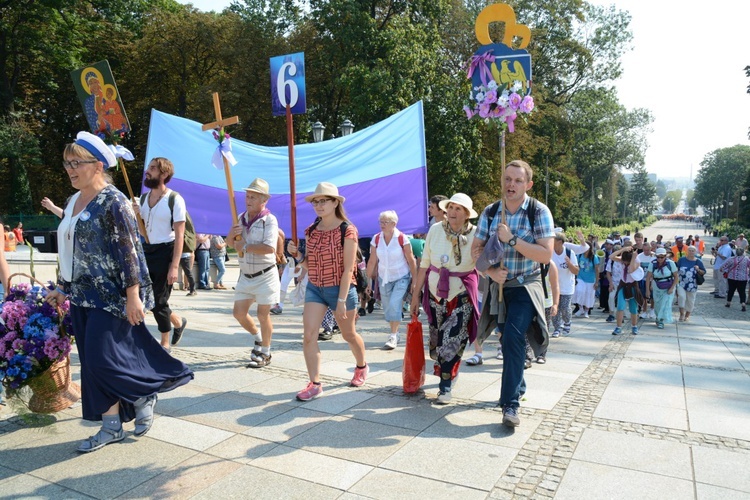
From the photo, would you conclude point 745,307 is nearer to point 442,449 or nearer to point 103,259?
point 442,449

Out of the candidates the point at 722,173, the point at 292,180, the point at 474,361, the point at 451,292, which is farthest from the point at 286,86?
the point at 722,173

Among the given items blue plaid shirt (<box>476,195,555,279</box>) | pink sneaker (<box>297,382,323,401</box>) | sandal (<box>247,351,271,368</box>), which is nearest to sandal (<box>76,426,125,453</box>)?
pink sneaker (<box>297,382,323,401</box>)

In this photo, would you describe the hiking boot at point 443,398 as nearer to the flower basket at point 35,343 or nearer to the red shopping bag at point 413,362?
the red shopping bag at point 413,362

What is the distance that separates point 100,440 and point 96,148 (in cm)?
187

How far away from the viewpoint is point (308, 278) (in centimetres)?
509

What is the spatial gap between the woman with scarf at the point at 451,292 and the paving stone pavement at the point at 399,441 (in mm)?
373

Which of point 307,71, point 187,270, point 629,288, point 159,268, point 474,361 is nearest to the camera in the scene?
point 159,268

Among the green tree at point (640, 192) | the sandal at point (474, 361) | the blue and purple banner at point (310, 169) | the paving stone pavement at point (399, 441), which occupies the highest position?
the green tree at point (640, 192)

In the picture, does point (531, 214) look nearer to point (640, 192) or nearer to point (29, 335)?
point (29, 335)

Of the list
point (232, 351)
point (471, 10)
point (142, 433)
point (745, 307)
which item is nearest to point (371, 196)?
point (232, 351)

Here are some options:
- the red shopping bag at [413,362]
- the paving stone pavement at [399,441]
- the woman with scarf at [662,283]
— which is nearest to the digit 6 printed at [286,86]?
the red shopping bag at [413,362]

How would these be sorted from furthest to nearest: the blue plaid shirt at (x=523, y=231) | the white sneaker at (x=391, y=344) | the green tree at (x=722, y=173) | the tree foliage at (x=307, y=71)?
the green tree at (x=722, y=173)
the tree foliage at (x=307, y=71)
the white sneaker at (x=391, y=344)
the blue plaid shirt at (x=523, y=231)

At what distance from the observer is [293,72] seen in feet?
17.5

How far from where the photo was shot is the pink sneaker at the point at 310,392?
16.0 ft
